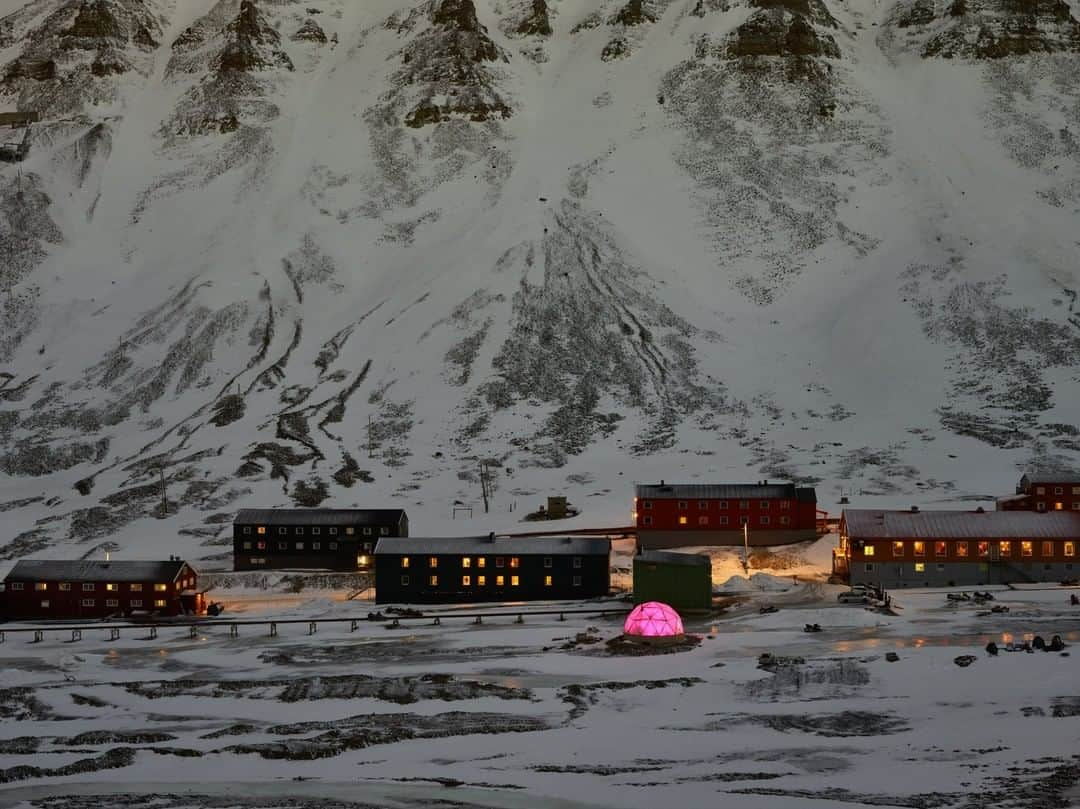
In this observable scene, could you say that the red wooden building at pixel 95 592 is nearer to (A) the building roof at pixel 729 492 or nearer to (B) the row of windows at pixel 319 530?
(B) the row of windows at pixel 319 530

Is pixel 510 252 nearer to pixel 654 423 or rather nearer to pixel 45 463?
pixel 654 423

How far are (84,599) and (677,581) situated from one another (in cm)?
3761

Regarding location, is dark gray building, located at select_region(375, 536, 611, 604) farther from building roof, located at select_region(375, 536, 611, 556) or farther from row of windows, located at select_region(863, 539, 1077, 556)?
row of windows, located at select_region(863, 539, 1077, 556)

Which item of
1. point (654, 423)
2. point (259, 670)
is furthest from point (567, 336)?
point (259, 670)

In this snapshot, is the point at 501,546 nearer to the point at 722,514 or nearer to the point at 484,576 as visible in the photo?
the point at 484,576

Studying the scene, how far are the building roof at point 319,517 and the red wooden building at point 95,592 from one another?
47.2 feet

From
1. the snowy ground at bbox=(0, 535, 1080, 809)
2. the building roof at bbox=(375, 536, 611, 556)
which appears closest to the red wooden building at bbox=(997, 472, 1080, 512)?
the snowy ground at bbox=(0, 535, 1080, 809)

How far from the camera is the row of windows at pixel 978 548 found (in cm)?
8225

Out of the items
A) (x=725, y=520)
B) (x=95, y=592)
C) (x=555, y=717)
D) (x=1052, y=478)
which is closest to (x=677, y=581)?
(x=725, y=520)

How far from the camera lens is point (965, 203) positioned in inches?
7126

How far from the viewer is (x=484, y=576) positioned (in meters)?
85.2

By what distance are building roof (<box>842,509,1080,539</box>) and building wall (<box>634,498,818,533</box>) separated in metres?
13.0

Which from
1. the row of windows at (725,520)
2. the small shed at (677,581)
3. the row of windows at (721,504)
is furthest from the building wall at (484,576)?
the row of windows at (721,504)

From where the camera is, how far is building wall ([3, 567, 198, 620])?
83.1m
